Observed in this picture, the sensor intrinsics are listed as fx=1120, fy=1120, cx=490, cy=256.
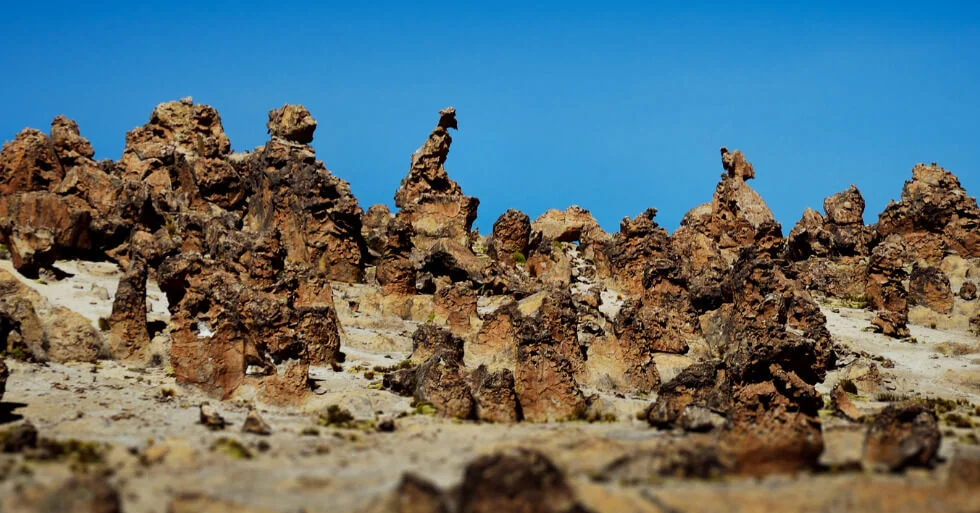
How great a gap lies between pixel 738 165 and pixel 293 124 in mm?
37776

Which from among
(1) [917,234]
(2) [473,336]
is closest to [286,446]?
(2) [473,336]

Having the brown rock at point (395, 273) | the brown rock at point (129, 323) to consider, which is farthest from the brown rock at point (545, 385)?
the brown rock at point (395, 273)

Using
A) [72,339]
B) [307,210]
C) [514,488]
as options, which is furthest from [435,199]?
[514,488]

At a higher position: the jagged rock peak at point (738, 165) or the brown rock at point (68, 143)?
the jagged rock peak at point (738, 165)

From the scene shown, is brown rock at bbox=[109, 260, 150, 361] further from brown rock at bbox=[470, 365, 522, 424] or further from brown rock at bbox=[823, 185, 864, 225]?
brown rock at bbox=[823, 185, 864, 225]

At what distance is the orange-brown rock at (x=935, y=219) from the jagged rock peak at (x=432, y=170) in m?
33.1

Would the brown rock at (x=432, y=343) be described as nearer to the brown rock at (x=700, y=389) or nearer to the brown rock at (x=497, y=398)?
the brown rock at (x=497, y=398)

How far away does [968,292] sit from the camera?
233 feet

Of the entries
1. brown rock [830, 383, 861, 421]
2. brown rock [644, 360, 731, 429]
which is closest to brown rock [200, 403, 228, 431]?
brown rock [644, 360, 731, 429]

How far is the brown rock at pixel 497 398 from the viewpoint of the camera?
41.1m

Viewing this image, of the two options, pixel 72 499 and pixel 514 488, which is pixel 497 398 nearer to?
pixel 514 488

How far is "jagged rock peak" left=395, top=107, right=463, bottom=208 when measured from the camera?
86.4 metres

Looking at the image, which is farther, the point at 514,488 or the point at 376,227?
the point at 376,227

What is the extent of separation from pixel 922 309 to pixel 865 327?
6.71m
